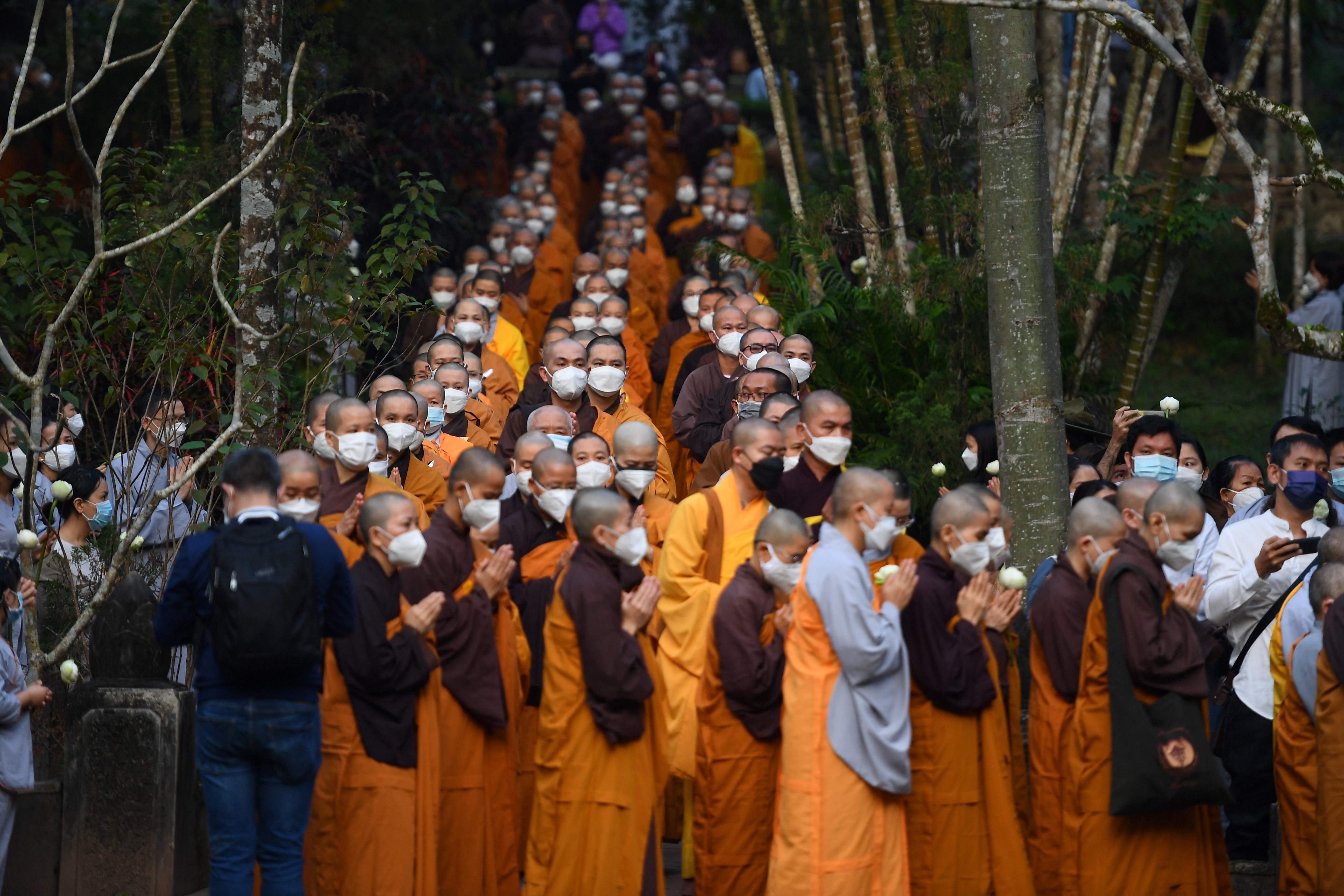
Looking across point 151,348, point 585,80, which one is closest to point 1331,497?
point 151,348

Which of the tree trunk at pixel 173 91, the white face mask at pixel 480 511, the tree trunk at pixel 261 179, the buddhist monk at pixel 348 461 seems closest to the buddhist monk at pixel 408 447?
the buddhist monk at pixel 348 461

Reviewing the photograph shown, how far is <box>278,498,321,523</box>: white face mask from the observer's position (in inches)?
223

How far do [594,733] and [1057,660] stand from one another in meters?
1.70

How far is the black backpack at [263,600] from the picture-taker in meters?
4.89

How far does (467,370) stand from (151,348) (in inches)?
86.8

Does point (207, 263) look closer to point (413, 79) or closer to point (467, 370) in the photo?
point (467, 370)

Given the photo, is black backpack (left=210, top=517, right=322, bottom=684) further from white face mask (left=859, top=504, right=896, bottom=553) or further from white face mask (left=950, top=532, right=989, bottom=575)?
white face mask (left=950, top=532, right=989, bottom=575)

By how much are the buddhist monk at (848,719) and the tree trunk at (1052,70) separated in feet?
25.6

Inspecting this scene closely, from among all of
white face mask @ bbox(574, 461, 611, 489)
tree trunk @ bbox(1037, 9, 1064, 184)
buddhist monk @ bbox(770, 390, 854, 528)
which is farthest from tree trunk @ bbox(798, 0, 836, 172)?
white face mask @ bbox(574, 461, 611, 489)

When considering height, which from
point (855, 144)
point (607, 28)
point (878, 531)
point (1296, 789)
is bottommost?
point (1296, 789)

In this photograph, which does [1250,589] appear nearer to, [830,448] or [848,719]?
[830,448]

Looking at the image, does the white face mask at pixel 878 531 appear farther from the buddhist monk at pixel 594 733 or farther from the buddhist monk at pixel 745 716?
the buddhist monk at pixel 594 733

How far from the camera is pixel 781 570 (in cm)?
569

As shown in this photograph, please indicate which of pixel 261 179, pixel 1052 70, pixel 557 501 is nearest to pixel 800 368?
pixel 557 501
